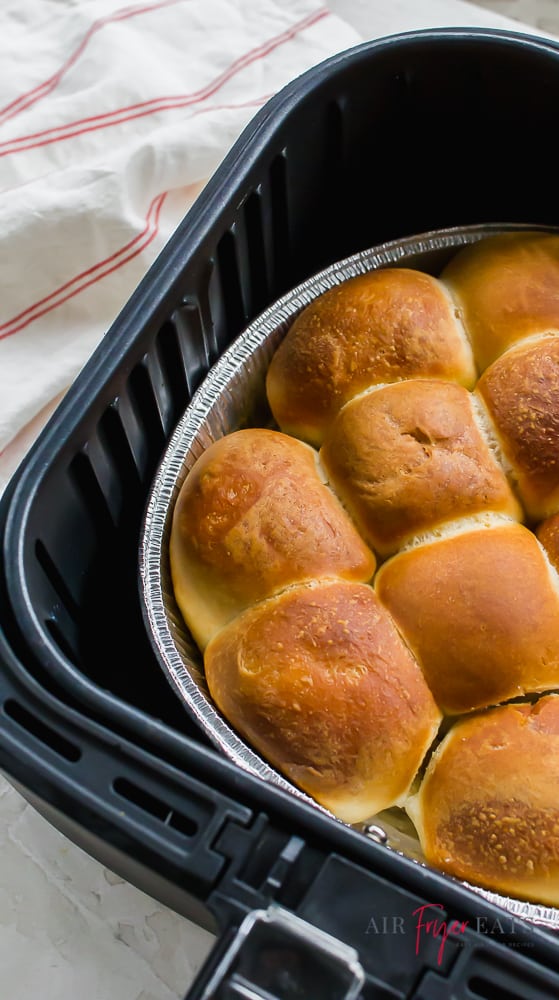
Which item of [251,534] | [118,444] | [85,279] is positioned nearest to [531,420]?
[251,534]

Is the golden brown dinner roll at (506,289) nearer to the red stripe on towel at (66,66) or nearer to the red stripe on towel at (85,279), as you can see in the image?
the red stripe on towel at (85,279)

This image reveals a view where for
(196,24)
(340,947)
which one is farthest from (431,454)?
(196,24)

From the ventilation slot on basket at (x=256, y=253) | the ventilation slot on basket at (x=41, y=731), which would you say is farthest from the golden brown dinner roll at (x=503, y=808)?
the ventilation slot on basket at (x=256, y=253)

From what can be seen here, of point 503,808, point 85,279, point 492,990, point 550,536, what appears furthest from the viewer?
point 85,279

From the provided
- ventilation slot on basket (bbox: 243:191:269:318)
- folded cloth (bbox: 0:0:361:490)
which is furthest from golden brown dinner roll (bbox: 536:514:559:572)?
folded cloth (bbox: 0:0:361:490)

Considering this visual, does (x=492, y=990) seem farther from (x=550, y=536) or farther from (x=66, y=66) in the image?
(x=66, y=66)

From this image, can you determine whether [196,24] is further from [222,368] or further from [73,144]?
[222,368]

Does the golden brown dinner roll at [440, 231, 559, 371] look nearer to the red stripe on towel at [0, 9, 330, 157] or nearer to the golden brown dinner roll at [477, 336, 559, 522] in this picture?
the golden brown dinner roll at [477, 336, 559, 522]
